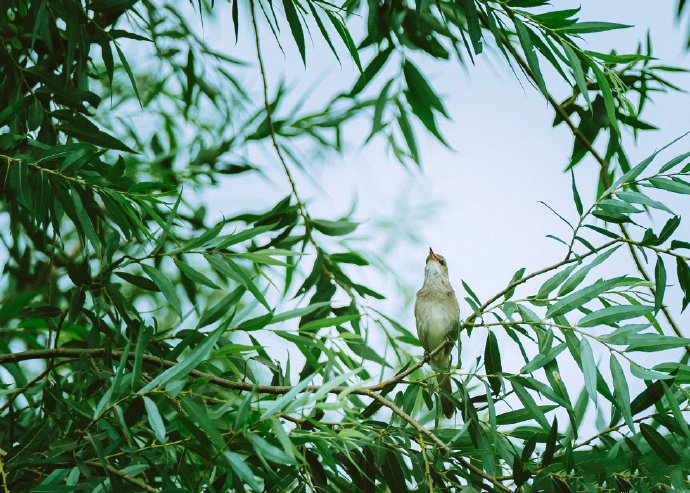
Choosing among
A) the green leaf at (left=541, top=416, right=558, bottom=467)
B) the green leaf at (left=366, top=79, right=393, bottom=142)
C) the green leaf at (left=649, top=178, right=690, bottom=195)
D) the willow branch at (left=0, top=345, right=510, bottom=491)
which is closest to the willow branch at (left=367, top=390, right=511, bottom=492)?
the willow branch at (left=0, top=345, right=510, bottom=491)

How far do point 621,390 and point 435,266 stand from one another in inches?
64.8

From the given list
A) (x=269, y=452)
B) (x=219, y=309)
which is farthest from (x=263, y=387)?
(x=269, y=452)

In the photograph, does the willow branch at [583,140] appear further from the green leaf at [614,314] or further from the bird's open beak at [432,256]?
the bird's open beak at [432,256]

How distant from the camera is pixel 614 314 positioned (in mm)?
1870

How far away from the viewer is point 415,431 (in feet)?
6.43

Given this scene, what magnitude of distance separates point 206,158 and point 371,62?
39.9 inches

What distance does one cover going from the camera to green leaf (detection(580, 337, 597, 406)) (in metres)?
1.77

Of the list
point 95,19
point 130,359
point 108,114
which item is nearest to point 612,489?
point 130,359

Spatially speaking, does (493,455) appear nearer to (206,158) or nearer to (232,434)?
(232,434)

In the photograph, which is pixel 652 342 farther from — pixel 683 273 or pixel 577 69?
pixel 577 69

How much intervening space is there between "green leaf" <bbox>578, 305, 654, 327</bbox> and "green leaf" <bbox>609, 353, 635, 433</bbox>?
0.07 meters

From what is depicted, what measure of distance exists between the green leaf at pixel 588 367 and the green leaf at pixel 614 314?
0.06 meters

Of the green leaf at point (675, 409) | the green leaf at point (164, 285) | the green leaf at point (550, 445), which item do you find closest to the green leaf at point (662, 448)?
the green leaf at point (675, 409)

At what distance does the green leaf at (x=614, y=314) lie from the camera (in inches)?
73.4
